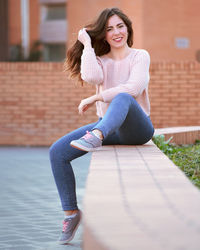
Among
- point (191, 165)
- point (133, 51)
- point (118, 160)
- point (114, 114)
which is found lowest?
point (191, 165)

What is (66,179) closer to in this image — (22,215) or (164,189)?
(22,215)

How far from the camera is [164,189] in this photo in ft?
7.81

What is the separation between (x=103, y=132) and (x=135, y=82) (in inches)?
27.9

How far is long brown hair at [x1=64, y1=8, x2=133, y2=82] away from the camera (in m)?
4.39

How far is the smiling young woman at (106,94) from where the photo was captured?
12.3 ft

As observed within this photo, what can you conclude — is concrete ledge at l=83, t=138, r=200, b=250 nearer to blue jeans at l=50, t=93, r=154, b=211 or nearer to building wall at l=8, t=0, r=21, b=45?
blue jeans at l=50, t=93, r=154, b=211

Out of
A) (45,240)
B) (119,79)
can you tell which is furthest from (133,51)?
(45,240)

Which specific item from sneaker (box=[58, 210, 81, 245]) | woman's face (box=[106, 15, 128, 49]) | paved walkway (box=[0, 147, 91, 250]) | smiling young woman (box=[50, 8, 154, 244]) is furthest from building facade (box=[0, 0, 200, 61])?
sneaker (box=[58, 210, 81, 245])

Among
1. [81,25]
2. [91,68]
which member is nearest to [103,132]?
[91,68]

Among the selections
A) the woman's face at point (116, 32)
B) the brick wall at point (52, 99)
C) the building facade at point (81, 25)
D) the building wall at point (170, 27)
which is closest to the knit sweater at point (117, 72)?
the woman's face at point (116, 32)

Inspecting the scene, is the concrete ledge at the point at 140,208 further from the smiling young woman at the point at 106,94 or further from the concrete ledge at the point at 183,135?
the concrete ledge at the point at 183,135

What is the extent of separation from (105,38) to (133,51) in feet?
0.94

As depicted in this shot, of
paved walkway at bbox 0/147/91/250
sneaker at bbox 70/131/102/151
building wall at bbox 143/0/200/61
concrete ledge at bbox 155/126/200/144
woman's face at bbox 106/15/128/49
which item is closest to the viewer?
sneaker at bbox 70/131/102/151

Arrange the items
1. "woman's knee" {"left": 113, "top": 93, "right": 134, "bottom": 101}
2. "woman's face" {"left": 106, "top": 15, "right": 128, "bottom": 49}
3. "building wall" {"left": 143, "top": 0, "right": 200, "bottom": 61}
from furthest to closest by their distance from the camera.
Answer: "building wall" {"left": 143, "top": 0, "right": 200, "bottom": 61}
"woman's face" {"left": 106, "top": 15, "right": 128, "bottom": 49}
"woman's knee" {"left": 113, "top": 93, "right": 134, "bottom": 101}
